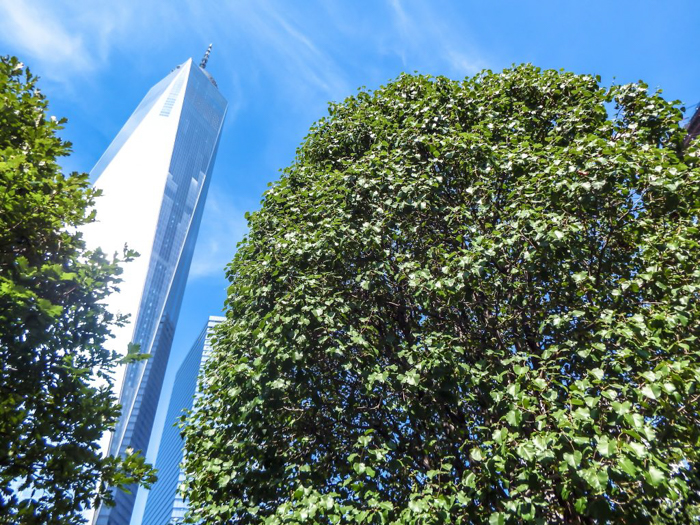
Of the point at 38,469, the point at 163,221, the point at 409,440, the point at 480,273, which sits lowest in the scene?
the point at 38,469

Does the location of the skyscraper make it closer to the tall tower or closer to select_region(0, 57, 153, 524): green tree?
the tall tower

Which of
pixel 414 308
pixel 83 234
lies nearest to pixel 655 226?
pixel 414 308

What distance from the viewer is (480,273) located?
649 centimetres

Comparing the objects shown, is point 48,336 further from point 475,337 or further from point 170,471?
point 170,471

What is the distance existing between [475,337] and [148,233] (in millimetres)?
173207

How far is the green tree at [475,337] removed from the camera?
5.16 metres

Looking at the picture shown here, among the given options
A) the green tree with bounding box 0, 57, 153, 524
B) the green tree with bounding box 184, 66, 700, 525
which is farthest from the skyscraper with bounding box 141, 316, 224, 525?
the green tree with bounding box 0, 57, 153, 524

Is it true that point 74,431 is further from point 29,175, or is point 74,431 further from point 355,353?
point 355,353

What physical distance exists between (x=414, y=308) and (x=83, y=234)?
557cm

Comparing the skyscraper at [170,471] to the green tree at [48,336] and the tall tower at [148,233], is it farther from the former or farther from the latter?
the green tree at [48,336]

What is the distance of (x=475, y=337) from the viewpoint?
7.13 meters

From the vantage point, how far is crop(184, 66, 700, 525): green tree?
16.9ft

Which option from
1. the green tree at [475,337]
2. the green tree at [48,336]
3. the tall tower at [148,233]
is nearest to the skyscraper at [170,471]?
the tall tower at [148,233]

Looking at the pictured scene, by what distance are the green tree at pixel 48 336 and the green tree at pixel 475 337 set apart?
2.06 meters
